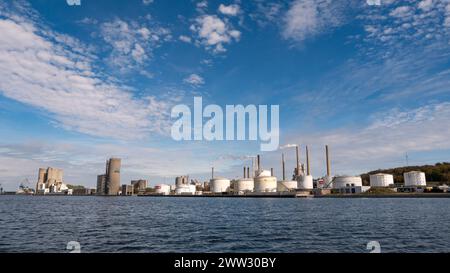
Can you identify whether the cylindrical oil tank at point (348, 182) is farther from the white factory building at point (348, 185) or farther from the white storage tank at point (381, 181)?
the white storage tank at point (381, 181)

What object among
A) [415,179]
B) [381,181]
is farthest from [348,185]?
[415,179]

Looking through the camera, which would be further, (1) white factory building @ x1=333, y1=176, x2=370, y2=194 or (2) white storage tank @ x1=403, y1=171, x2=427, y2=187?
(1) white factory building @ x1=333, y1=176, x2=370, y2=194

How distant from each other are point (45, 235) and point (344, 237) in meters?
32.0

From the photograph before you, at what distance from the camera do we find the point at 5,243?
2823cm

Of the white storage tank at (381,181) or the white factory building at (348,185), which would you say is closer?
the white factory building at (348,185)

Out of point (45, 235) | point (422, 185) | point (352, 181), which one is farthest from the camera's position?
point (352, 181)

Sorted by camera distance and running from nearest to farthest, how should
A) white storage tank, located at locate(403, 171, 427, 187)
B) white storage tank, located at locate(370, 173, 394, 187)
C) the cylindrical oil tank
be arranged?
white storage tank, located at locate(403, 171, 427, 187)
the cylindrical oil tank
white storage tank, located at locate(370, 173, 394, 187)

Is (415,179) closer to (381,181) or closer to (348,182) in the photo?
(381,181)

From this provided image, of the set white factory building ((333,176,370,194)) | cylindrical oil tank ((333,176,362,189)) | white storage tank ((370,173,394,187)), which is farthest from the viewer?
white storage tank ((370,173,394,187))

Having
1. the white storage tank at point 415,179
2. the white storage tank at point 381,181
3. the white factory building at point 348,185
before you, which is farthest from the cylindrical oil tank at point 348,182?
the white storage tank at point 415,179

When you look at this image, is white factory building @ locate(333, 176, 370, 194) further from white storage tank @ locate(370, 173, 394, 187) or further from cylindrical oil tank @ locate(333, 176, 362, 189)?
white storage tank @ locate(370, 173, 394, 187)

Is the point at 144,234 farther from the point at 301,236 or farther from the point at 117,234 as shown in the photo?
the point at 301,236

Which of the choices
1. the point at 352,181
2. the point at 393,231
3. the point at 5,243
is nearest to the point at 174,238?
the point at 5,243

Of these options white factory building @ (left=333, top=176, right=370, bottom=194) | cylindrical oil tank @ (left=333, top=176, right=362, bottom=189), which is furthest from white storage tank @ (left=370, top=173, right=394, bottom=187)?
cylindrical oil tank @ (left=333, top=176, right=362, bottom=189)
